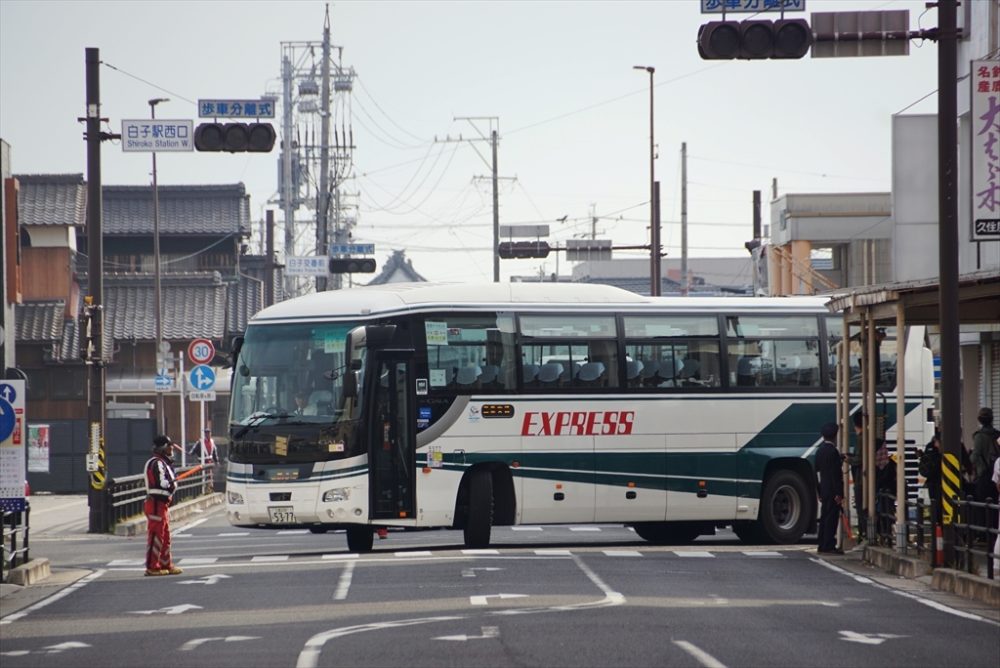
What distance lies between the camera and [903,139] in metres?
31.1

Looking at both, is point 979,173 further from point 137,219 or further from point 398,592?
point 137,219

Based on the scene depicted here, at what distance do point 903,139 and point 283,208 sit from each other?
196 feet

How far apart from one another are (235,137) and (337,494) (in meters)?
6.18

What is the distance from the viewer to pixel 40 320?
61656mm

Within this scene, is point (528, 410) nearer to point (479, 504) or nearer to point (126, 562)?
point (479, 504)

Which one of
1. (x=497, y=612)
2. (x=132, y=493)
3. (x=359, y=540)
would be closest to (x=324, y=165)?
(x=132, y=493)

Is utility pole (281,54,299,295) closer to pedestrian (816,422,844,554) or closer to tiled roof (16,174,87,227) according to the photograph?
tiled roof (16,174,87,227)

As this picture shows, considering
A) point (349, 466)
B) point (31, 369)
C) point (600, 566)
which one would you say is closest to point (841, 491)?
point (600, 566)

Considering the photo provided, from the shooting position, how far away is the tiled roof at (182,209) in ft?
246

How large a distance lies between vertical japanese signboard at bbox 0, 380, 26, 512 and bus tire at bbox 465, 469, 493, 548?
21.9 feet

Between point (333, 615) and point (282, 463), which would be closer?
point (333, 615)

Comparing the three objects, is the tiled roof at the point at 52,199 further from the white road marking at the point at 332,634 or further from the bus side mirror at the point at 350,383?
the white road marking at the point at 332,634

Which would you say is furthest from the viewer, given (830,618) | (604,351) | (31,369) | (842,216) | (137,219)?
(137,219)

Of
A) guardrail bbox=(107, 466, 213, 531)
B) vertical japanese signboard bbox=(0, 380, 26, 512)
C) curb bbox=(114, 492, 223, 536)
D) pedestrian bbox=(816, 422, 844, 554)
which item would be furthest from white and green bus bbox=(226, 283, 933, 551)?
curb bbox=(114, 492, 223, 536)
